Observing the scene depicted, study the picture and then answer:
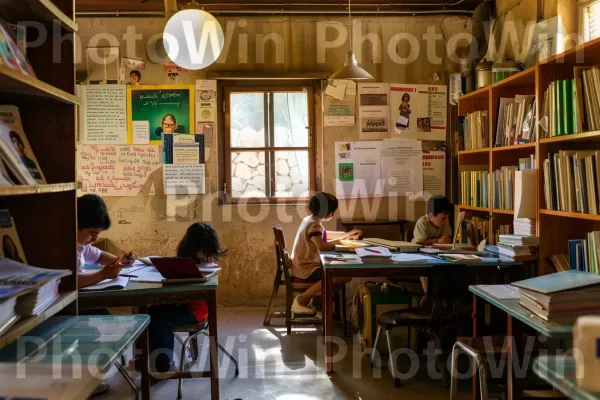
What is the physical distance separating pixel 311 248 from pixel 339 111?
5.19 ft

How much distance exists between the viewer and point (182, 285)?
8.82ft

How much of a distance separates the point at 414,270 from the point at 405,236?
182 centimetres

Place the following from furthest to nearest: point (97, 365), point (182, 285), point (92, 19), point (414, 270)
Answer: point (92, 19)
point (414, 270)
point (182, 285)
point (97, 365)

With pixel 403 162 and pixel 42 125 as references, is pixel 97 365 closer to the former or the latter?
pixel 42 125

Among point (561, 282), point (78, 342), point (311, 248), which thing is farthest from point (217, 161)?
point (561, 282)

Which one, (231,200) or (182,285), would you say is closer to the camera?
(182,285)

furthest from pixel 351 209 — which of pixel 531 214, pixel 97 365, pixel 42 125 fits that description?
pixel 97 365

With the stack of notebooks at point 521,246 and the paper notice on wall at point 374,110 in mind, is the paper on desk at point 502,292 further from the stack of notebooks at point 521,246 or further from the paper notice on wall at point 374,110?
the paper notice on wall at point 374,110

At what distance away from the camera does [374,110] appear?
16.9 feet

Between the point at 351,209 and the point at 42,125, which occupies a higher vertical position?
the point at 42,125

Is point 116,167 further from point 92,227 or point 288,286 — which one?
point 92,227

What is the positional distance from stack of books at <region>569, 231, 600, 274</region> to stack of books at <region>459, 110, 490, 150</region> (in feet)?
4.46

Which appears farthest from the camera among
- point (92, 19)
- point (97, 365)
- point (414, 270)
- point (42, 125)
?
point (92, 19)

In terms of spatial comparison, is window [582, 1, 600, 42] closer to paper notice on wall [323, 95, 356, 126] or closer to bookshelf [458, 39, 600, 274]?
bookshelf [458, 39, 600, 274]
